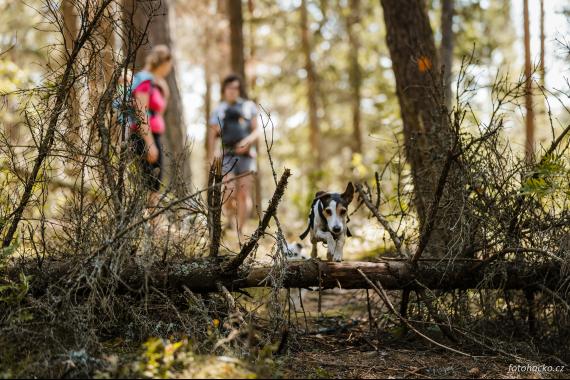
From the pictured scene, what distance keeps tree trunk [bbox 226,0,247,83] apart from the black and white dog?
9156 millimetres

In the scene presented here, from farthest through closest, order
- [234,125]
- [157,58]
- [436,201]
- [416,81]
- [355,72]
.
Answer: [355,72]
[234,125]
[157,58]
[416,81]
[436,201]

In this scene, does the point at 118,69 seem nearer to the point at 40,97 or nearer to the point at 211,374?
the point at 40,97

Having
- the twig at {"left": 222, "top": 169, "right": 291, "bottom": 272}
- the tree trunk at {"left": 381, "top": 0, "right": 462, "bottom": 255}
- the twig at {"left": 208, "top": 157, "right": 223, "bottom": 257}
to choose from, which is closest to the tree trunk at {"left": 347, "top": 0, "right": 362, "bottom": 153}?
the tree trunk at {"left": 381, "top": 0, "right": 462, "bottom": 255}

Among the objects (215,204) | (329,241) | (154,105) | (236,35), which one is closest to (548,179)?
(329,241)

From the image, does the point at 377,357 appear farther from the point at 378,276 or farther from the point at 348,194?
the point at 348,194

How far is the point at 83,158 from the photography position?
520 centimetres

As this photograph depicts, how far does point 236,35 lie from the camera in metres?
14.2

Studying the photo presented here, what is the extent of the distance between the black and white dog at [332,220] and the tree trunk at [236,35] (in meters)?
9.16

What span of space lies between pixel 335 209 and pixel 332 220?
109mm

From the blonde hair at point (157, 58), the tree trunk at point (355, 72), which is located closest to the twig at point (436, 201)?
the blonde hair at point (157, 58)

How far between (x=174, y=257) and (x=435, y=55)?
4597mm

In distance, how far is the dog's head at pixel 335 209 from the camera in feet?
17.4

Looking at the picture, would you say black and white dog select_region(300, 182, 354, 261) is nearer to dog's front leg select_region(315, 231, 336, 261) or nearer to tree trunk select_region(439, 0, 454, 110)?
dog's front leg select_region(315, 231, 336, 261)

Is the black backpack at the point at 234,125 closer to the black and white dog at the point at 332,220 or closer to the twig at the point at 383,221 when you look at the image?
the twig at the point at 383,221
